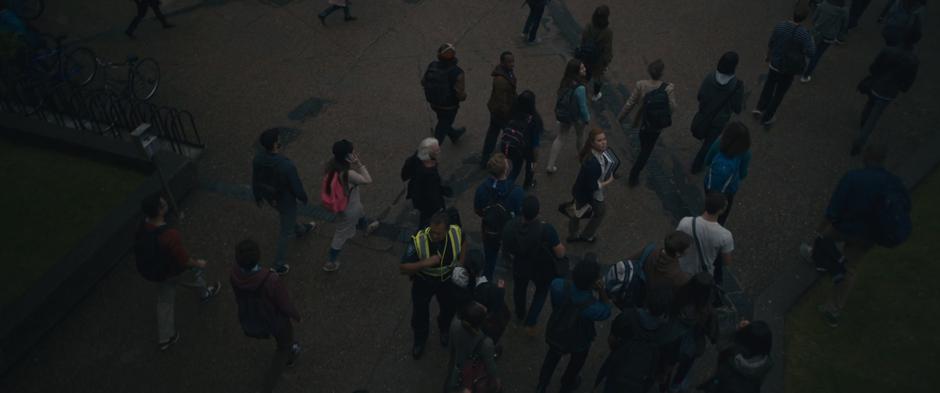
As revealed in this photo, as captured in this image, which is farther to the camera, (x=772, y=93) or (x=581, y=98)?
(x=772, y=93)

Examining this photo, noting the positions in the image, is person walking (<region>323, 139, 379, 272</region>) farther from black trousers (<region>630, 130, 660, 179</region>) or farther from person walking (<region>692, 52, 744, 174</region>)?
person walking (<region>692, 52, 744, 174</region>)

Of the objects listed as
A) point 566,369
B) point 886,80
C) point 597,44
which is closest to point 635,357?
point 566,369

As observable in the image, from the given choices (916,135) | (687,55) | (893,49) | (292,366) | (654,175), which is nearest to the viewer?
(292,366)

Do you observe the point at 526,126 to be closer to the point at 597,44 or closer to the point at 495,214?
the point at 495,214

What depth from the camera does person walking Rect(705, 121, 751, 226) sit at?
7.67 metres

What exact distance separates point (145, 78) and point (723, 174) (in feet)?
28.7

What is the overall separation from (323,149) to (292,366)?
3750 mm

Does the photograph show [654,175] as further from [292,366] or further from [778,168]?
[292,366]

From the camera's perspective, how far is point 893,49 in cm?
940

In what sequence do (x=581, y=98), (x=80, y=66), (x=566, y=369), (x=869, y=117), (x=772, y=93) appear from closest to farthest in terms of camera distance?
(x=566, y=369) < (x=581, y=98) < (x=869, y=117) < (x=772, y=93) < (x=80, y=66)

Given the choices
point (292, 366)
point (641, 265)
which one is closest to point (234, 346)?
point (292, 366)

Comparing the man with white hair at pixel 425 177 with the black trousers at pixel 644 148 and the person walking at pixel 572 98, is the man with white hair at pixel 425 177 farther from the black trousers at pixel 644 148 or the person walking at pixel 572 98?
the black trousers at pixel 644 148

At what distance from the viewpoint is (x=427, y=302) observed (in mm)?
7047

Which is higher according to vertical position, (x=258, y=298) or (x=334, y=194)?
(x=258, y=298)
